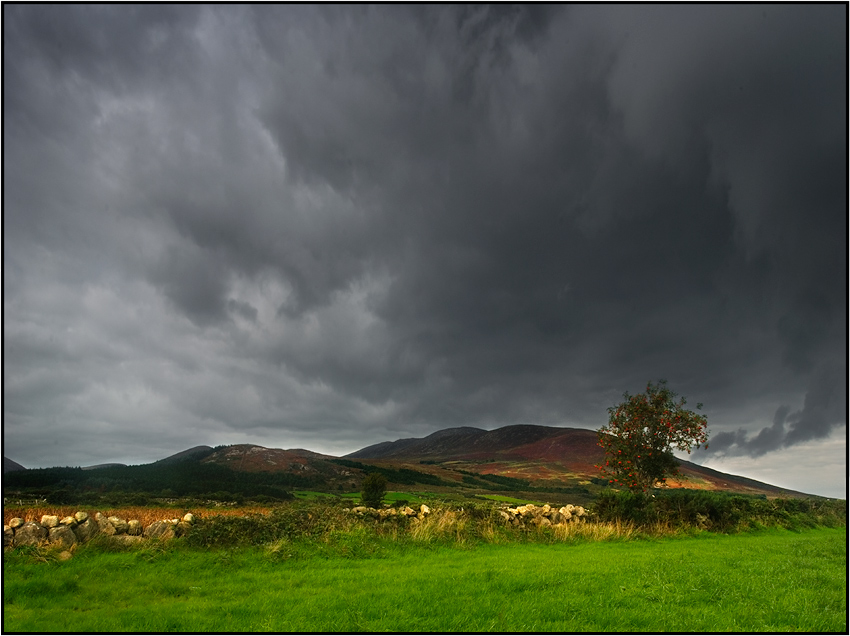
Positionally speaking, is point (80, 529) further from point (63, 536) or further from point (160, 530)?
point (160, 530)

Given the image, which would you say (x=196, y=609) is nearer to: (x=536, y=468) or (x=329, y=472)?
(x=329, y=472)

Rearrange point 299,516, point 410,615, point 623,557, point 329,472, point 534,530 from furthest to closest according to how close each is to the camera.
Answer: point 329,472 < point 534,530 < point 299,516 < point 623,557 < point 410,615

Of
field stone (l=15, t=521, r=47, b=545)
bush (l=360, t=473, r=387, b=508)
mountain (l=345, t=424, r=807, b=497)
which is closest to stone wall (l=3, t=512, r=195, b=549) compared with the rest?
field stone (l=15, t=521, r=47, b=545)

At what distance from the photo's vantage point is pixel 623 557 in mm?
14828

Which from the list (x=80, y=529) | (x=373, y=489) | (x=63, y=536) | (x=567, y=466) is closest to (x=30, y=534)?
(x=63, y=536)

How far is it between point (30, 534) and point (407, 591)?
10.3m

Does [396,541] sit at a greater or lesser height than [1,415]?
lesser

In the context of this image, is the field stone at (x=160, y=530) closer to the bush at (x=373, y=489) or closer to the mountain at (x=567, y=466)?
the bush at (x=373, y=489)

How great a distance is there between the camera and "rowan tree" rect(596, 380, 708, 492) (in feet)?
83.7

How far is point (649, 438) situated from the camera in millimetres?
25969

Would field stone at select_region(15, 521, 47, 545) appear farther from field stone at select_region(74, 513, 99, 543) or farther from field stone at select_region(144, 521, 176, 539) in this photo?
field stone at select_region(144, 521, 176, 539)

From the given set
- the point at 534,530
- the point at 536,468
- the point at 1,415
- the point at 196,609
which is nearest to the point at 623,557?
the point at 534,530

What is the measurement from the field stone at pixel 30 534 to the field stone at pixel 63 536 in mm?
189

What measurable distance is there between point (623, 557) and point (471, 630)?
369 inches
